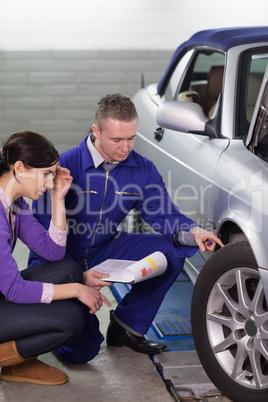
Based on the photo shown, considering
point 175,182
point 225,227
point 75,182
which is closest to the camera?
point 225,227

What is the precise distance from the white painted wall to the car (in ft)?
14.6

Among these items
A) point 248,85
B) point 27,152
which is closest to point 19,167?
point 27,152

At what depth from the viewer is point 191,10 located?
27.1 ft

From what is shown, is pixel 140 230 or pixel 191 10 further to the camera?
pixel 191 10

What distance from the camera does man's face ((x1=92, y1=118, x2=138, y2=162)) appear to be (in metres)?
3.05

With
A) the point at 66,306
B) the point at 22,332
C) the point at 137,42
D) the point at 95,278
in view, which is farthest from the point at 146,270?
the point at 137,42

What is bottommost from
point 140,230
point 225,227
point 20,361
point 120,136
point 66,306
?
point 140,230

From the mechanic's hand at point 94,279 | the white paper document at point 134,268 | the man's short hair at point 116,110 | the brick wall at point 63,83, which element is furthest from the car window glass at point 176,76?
the brick wall at point 63,83

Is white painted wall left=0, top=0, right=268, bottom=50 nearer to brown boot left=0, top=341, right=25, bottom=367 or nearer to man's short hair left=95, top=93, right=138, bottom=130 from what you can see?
man's short hair left=95, top=93, right=138, bottom=130

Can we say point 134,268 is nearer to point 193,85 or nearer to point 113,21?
point 193,85

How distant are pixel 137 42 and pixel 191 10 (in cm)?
78

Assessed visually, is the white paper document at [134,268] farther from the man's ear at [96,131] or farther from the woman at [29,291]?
the man's ear at [96,131]

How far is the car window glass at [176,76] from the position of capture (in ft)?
14.6

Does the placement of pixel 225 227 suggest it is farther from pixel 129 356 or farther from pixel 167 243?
pixel 129 356
